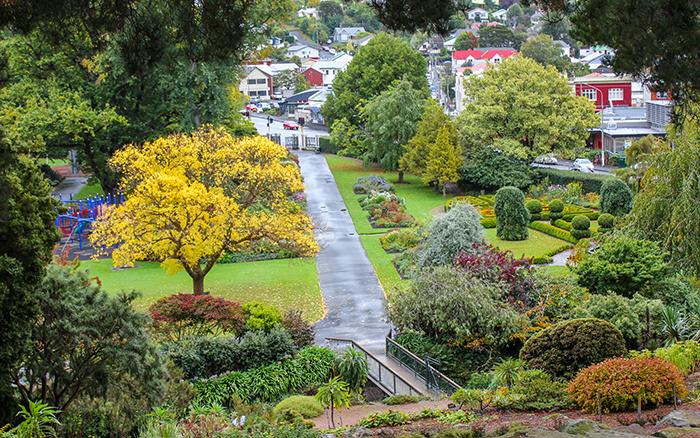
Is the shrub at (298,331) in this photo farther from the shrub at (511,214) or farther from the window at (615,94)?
the window at (615,94)

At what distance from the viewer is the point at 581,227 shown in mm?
31734

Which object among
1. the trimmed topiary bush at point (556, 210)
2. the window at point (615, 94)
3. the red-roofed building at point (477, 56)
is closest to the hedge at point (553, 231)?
the trimmed topiary bush at point (556, 210)

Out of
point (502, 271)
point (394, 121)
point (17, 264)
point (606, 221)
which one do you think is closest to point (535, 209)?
point (606, 221)

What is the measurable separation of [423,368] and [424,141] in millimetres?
30375

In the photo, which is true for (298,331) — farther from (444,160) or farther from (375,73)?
(375,73)

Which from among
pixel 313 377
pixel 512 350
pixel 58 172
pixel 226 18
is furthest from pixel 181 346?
pixel 58 172

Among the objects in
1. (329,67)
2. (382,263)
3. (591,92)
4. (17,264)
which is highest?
(329,67)

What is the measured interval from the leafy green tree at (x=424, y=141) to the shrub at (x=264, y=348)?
1137 inches

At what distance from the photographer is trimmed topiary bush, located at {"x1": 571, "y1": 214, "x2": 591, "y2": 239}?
31516 millimetres

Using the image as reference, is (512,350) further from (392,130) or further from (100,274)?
(392,130)

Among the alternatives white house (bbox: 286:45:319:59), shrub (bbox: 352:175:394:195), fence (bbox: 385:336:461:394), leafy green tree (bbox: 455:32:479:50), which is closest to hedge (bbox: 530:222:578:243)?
shrub (bbox: 352:175:394:195)

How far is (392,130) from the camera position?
48.6 m

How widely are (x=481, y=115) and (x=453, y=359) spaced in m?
30.3

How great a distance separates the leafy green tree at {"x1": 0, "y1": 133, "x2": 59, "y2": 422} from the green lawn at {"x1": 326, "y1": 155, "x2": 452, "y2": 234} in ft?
76.7
